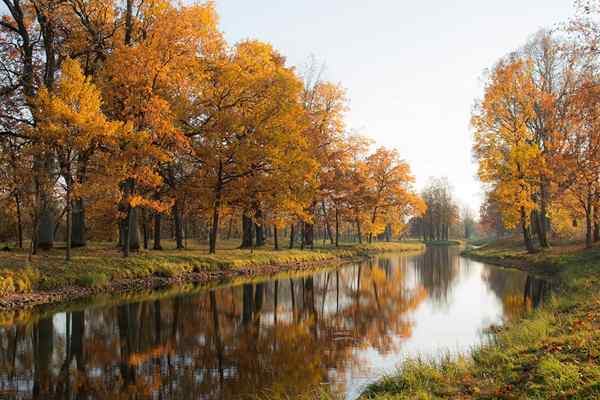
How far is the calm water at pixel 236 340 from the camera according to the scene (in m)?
9.58

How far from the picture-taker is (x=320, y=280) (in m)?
29.2

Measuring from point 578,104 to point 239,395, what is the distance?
1701 centimetres

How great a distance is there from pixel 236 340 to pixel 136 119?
14.0 metres

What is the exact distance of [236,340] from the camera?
1338 centimetres

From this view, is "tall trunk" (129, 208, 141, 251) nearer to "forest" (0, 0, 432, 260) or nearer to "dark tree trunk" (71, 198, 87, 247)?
"forest" (0, 0, 432, 260)

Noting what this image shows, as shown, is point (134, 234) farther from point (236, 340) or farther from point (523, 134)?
point (523, 134)

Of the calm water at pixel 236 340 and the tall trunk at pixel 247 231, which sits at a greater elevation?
the tall trunk at pixel 247 231

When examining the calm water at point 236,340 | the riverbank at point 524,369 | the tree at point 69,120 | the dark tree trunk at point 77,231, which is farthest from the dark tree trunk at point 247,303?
the dark tree trunk at point 77,231

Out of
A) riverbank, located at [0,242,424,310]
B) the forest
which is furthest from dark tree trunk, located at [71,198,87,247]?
riverbank, located at [0,242,424,310]

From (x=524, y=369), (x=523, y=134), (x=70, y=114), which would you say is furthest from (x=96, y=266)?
(x=523, y=134)

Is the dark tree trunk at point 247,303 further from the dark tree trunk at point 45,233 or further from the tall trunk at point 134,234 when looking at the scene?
the dark tree trunk at point 45,233

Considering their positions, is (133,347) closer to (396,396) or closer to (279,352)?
(279,352)

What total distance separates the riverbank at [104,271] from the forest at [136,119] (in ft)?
4.30

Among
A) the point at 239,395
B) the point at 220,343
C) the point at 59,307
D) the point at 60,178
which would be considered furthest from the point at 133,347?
the point at 60,178
